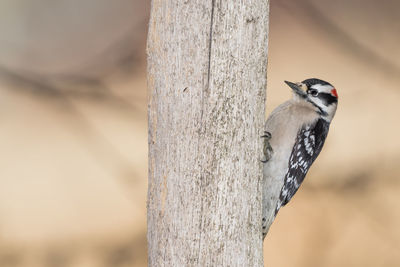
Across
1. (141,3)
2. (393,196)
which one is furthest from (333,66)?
(141,3)

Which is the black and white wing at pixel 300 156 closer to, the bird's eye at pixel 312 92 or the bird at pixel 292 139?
the bird at pixel 292 139

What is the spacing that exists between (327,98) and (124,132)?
1.39 m

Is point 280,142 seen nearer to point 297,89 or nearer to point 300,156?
point 300,156

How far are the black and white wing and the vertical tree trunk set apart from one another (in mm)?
611

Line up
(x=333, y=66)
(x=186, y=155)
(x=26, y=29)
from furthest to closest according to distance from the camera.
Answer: (x=333, y=66) → (x=26, y=29) → (x=186, y=155)

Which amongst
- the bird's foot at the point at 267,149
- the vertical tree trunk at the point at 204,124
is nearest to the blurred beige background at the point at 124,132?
the bird's foot at the point at 267,149

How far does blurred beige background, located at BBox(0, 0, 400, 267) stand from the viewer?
3.75m

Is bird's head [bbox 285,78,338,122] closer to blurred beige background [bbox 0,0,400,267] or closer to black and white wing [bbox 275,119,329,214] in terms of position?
black and white wing [bbox 275,119,329,214]

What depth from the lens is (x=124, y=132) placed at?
3.95 meters

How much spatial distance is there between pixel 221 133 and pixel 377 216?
→ 7.95 ft

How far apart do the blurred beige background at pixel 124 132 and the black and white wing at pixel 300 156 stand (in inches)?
41.8

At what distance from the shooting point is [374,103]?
427cm

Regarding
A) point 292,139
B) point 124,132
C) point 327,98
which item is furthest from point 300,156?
point 124,132

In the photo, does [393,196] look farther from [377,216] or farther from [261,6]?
[261,6]
